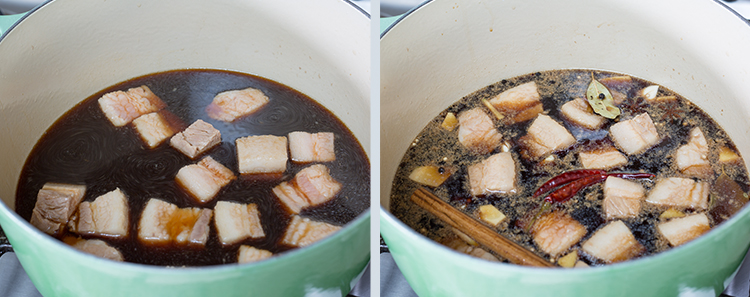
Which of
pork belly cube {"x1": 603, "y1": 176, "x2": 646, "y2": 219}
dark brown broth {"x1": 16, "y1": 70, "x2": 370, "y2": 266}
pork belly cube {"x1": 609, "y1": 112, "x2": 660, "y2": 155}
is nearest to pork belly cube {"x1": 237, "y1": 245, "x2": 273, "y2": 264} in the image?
dark brown broth {"x1": 16, "y1": 70, "x2": 370, "y2": 266}

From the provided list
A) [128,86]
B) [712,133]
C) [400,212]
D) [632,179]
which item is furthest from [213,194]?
[712,133]

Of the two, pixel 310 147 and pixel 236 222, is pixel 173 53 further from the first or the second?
pixel 236 222

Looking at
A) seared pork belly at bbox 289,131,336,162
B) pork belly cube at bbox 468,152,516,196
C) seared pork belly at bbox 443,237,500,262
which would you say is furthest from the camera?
seared pork belly at bbox 289,131,336,162

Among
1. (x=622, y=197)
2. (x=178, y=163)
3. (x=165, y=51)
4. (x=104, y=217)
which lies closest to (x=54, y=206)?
(x=104, y=217)

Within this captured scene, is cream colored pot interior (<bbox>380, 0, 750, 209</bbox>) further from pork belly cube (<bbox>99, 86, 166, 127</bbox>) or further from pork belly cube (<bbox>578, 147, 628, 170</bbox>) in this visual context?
pork belly cube (<bbox>99, 86, 166, 127</bbox>)

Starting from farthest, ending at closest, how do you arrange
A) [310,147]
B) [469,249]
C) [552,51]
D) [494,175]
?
[552,51], [310,147], [494,175], [469,249]

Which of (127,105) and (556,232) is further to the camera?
(127,105)
